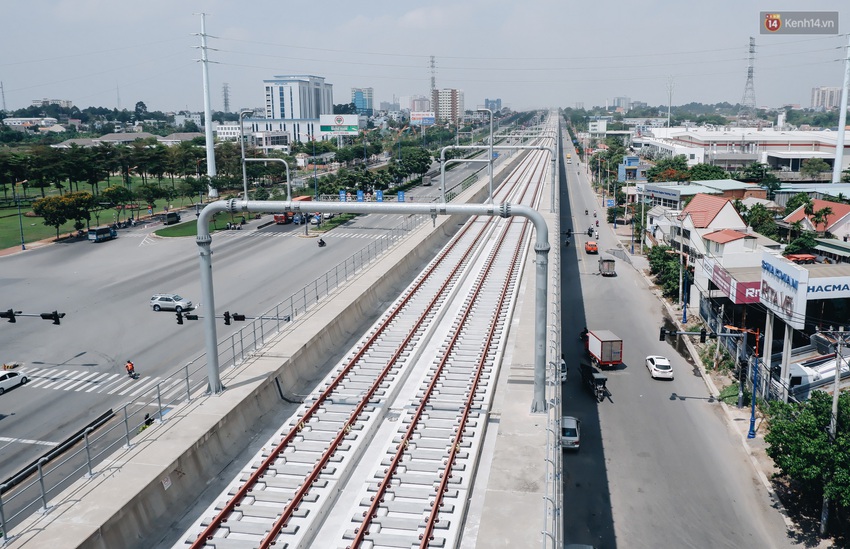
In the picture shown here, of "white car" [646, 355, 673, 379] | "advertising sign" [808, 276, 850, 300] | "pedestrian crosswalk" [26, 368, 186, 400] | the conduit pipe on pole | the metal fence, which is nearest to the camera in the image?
the metal fence

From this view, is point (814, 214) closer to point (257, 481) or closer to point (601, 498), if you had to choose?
point (601, 498)

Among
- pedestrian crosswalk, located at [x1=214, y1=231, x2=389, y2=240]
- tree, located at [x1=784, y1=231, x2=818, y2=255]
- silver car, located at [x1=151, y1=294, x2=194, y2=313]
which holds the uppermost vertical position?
tree, located at [x1=784, y1=231, x2=818, y2=255]

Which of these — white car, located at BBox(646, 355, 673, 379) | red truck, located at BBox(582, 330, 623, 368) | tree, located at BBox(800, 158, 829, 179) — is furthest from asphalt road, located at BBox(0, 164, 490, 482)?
tree, located at BBox(800, 158, 829, 179)

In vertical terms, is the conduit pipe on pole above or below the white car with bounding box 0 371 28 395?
above

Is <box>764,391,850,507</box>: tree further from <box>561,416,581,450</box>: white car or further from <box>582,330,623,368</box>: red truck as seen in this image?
<box>582,330,623,368</box>: red truck

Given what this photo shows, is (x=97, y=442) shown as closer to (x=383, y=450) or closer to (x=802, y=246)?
(x=383, y=450)

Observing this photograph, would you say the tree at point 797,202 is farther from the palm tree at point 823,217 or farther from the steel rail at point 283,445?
the steel rail at point 283,445
